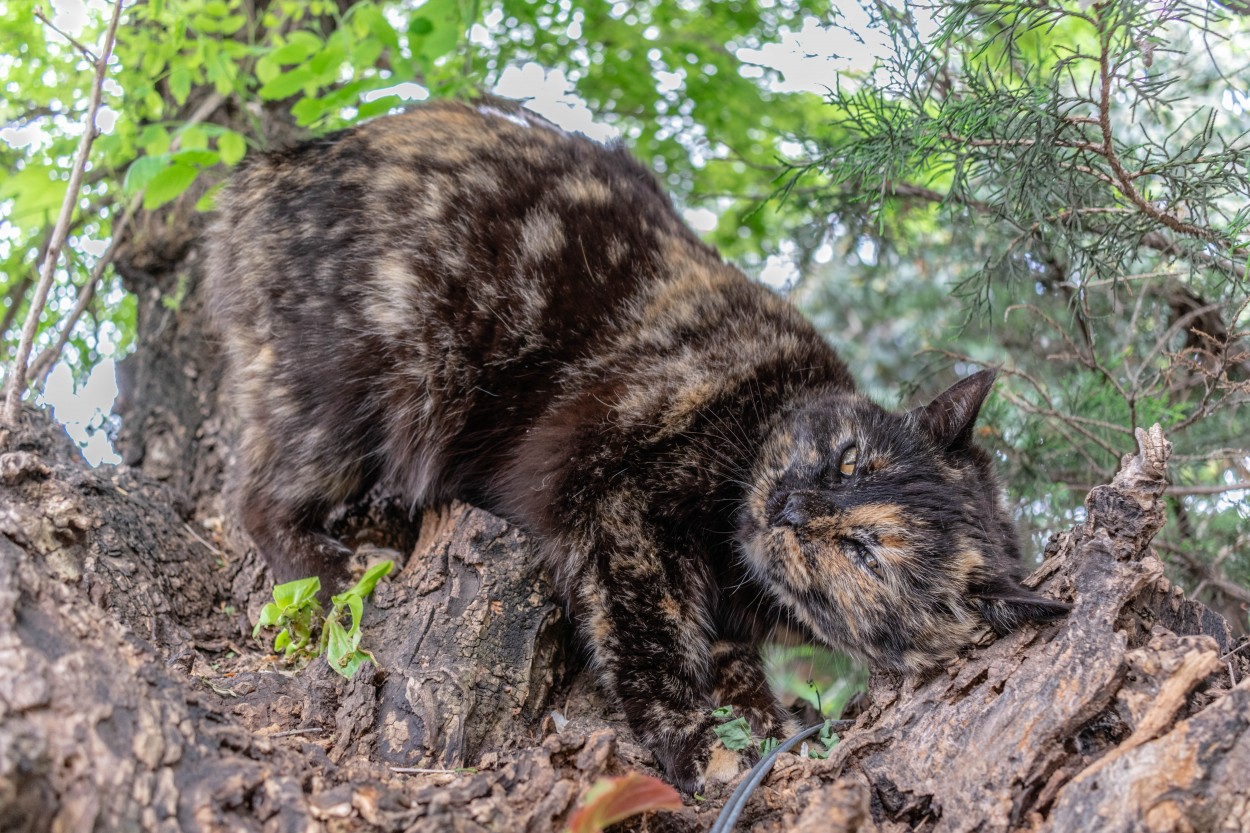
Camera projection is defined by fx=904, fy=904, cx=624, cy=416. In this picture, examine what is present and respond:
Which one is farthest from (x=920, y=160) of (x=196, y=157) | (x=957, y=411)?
(x=196, y=157)

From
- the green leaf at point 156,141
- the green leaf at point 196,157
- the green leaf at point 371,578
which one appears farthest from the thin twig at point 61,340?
the green leaf at point 371,578

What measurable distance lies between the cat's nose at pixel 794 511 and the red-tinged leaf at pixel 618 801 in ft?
3.83

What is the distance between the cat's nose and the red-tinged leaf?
117 cm

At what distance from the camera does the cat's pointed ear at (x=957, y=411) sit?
99.9 inches

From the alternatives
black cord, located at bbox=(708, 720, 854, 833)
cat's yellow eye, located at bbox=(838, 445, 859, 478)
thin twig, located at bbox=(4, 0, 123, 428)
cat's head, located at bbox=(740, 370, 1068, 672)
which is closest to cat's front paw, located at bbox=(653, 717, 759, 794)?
black cord, located at bbox=(708, 720, 854, 833)

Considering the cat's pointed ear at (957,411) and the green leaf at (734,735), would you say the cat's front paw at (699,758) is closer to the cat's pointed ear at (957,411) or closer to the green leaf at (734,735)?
the green leaf at (734,735)

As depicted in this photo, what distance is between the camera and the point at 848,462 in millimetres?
2658

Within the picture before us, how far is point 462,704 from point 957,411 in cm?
158

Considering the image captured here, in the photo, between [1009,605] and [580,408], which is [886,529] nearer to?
[1009,605]

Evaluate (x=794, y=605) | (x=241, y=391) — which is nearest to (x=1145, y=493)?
(x=794, y=605)

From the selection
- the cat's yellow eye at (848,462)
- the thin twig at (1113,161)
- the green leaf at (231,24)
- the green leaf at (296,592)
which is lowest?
the green leaf at (296,592)

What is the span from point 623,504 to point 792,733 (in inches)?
31.7

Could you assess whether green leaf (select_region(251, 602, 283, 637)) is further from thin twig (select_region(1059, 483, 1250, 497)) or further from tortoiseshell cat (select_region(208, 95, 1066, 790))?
thin twig (select_region(1059, 483, 1250, 497))

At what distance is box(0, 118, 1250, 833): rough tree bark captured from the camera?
4.56 feet
